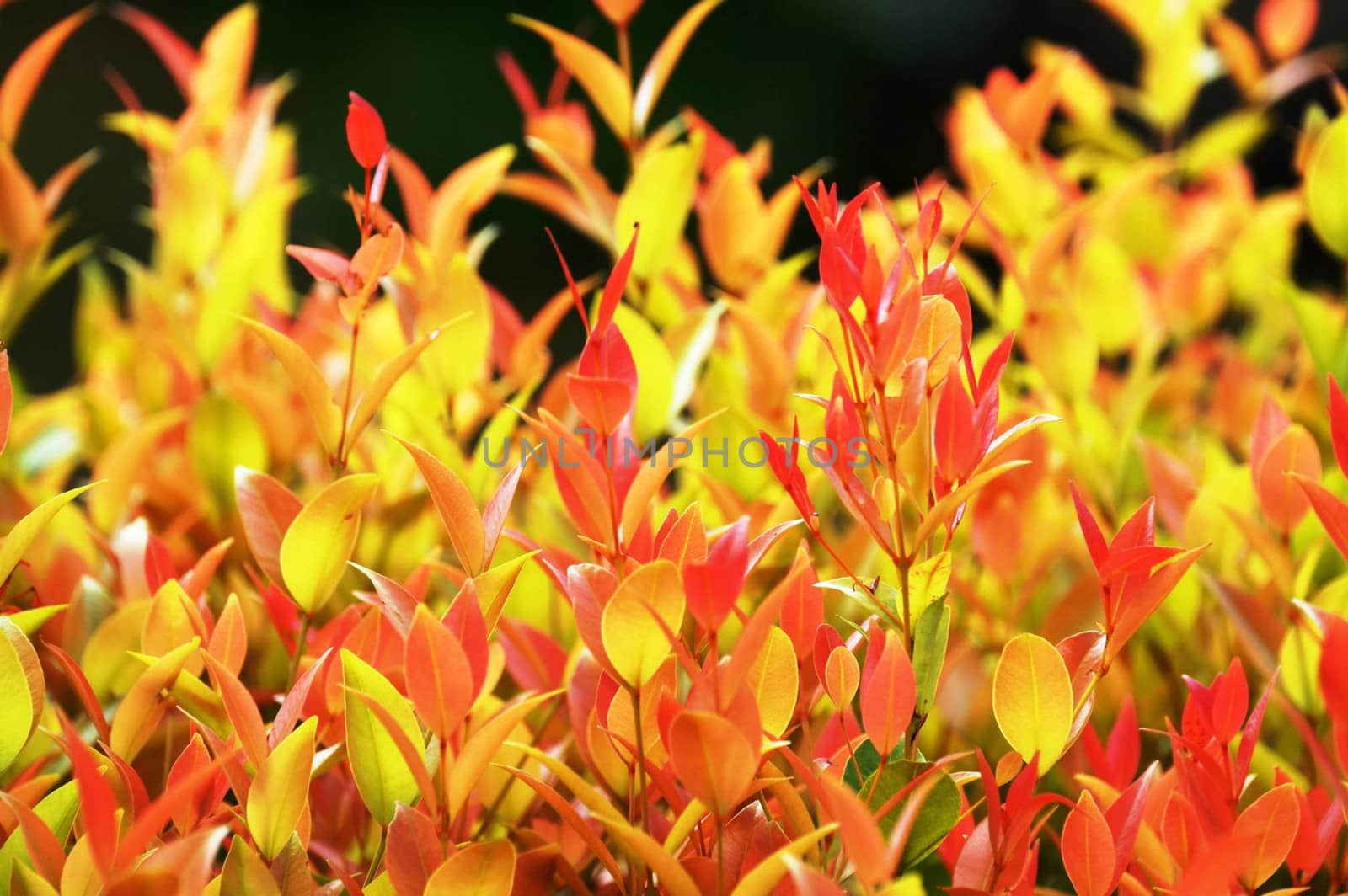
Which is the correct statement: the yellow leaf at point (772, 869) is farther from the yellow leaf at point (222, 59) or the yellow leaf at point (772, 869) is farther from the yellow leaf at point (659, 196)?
the yellow leaf at point (222, 59)

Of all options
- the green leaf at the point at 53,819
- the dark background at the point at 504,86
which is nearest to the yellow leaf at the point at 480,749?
the green leaf at the point at 53,819

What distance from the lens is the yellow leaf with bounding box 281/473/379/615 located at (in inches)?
28.2

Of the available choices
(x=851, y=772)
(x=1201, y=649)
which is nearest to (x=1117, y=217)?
(x=1201, y=649)

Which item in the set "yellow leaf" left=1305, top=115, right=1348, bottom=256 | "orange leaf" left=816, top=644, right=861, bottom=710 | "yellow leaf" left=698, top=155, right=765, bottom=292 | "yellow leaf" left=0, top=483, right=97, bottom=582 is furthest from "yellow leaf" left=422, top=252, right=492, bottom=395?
"yellow leaf" left=1305, top=115, right=1348, bottom=256

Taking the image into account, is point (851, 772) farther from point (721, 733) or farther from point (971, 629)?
point (971, 629)

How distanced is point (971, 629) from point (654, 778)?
1.32ft

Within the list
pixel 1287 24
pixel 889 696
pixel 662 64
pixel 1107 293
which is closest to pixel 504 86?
pixel 1287 24

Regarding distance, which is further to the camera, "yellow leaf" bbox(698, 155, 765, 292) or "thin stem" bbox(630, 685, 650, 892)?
"yellow leaf" bbox(698, 155, 765, 292)

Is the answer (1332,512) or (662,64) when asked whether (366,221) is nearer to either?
(662,64)

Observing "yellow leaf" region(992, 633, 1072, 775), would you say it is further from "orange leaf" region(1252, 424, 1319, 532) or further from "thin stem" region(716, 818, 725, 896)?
"orange leaf" region(1252, 424, 1319, 532)

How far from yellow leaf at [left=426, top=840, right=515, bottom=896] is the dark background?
12.8ft

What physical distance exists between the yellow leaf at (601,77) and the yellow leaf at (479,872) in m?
0.54

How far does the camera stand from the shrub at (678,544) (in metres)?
0.64

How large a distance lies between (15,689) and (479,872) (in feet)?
0.88
